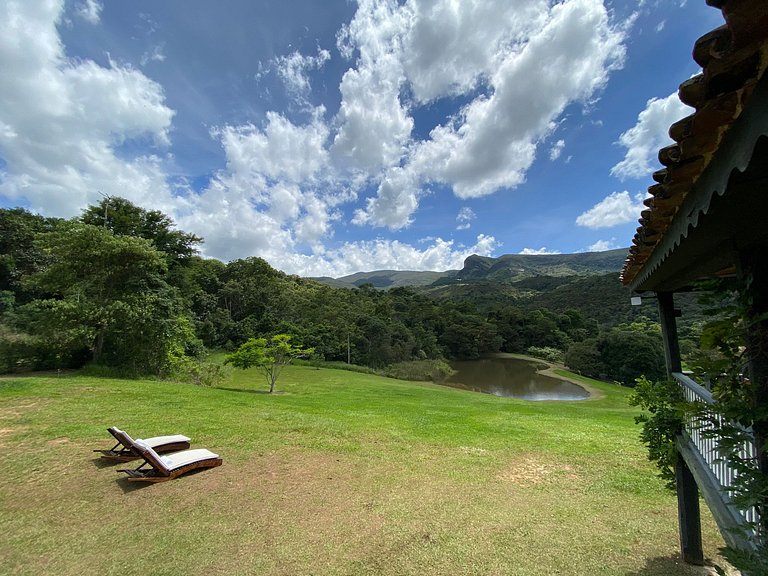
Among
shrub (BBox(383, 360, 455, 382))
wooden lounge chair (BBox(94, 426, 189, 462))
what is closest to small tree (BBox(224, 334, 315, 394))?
wooden lounge chair (BBox(94, 426, 189, 462))

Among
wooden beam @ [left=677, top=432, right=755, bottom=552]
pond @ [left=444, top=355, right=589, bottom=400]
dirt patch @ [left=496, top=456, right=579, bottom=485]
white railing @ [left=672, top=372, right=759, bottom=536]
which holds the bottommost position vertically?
pond @ [left=444, top=355, right=589, bottom=400]

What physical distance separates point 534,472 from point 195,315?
1431 inches

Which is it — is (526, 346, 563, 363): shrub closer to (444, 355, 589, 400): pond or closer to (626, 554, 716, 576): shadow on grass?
(444, 355, 589, 400): pond

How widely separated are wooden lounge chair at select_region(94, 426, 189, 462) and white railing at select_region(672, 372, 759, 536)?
6.76 metres

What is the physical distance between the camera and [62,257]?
1387cm

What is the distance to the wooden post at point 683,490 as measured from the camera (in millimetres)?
3752

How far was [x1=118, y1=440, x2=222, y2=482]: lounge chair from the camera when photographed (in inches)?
198

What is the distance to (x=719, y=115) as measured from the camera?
44.1 inches

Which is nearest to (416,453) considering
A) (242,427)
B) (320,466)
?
(320,466)

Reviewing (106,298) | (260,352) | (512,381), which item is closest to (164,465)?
(260,352)

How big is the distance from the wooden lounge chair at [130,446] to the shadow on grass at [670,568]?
6.60 metres

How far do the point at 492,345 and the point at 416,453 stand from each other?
46057 mm

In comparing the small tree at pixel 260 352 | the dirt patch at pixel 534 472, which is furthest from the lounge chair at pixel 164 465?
the small tree at pixel 260 352

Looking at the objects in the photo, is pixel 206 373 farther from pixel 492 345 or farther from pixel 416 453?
pixel 492 345
